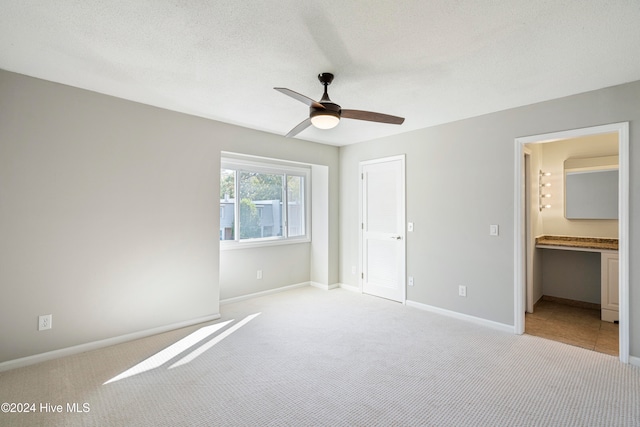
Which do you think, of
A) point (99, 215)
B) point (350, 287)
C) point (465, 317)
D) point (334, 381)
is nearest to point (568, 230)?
point (465, 317)

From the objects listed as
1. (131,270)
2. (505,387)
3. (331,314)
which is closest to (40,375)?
(131,270)

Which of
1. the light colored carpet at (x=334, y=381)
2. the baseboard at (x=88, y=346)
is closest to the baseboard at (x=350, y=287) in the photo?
the light colored carpet at (x=334, y=381)

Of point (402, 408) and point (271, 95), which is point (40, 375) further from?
point (271, 95)

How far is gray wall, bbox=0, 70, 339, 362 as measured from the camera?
8.47 feet

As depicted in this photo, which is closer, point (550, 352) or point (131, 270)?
point (550, 352)

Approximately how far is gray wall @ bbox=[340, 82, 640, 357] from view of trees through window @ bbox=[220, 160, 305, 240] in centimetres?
176

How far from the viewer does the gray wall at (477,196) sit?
274 centimetres

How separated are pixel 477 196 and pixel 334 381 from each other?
2.63 metres

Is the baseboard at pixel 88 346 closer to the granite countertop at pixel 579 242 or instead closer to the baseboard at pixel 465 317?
the baseboard at pixel 465 317

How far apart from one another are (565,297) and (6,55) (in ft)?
21.9

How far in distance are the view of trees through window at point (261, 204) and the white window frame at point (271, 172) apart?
2 cm

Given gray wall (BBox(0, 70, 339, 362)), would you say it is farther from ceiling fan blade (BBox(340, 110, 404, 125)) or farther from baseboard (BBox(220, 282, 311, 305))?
ceiling fan blade (BBox(340, 110, 404, 125))

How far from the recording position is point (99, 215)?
2.97 metres

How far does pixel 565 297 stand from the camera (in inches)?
175
